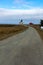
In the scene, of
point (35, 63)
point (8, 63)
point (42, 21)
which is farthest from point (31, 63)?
point (42, 21)

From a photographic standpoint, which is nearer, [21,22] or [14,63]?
[14,63]

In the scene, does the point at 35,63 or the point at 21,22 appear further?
the point at 21,22

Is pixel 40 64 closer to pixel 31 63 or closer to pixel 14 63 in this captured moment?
pixel 31 63

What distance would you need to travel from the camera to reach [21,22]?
156 m

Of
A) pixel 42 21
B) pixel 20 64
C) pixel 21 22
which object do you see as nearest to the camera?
pixel 20 64

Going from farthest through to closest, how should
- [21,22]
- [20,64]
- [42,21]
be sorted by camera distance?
[21,22] < [42,21] < [20,64]

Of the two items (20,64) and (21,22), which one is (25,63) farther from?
(21,22)

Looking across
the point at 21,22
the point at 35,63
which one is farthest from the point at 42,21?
the point at 35,63

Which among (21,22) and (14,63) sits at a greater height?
(14,63)

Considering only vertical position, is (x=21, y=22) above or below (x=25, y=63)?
below

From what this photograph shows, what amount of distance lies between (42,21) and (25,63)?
11308 centimetres

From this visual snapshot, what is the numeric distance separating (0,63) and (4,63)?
17cm

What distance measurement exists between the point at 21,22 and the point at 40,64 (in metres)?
146

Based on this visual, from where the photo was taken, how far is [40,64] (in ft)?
32.3
